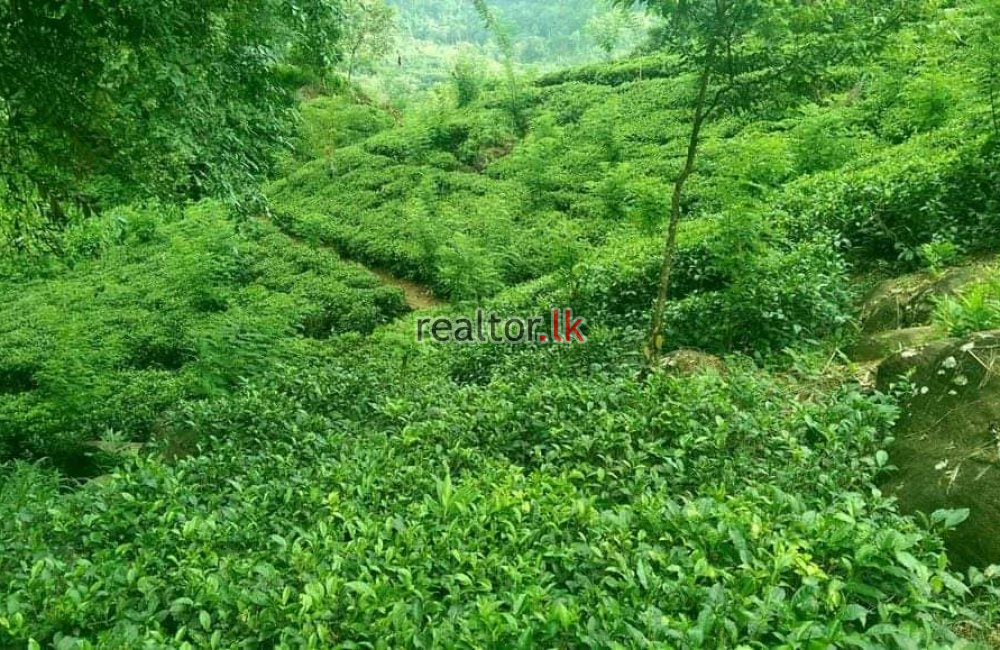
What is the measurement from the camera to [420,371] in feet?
20.0

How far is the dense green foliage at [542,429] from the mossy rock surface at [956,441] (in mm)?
126

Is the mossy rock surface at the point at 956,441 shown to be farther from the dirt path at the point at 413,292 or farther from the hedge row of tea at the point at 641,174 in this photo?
the dirt path at the point at 413,292

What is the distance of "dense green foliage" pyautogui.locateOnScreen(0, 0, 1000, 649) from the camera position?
214cm

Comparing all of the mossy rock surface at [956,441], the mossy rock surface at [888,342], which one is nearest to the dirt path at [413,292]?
the mossy rock surface at [888,342]

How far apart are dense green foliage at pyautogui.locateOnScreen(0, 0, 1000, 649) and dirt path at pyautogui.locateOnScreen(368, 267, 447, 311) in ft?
1.64

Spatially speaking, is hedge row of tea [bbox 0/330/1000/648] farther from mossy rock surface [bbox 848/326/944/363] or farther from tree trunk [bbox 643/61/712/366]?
mossy rock surface [bbox 848/326/944/363]

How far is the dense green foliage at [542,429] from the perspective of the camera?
7.04ft

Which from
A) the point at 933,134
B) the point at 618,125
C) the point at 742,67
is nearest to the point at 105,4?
the point at 742,67

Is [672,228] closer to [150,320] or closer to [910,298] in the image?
[910,298]

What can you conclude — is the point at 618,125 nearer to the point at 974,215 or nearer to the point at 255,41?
the point at 974,215

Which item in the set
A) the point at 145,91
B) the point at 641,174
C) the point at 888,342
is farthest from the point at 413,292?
the point at 888,342

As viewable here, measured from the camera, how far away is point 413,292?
41.3 ft

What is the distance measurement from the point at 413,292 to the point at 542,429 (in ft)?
29.5

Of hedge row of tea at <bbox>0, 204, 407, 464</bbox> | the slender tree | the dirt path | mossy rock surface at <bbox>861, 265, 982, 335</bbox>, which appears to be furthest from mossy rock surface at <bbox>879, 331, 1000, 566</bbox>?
the dirt path
